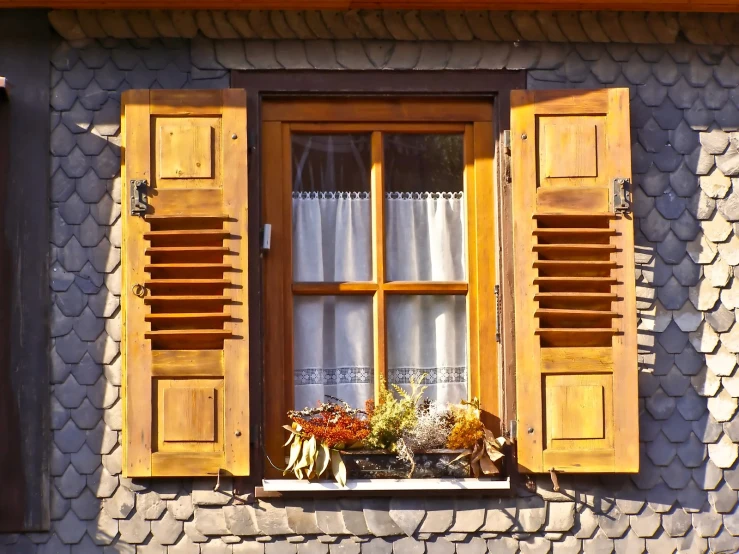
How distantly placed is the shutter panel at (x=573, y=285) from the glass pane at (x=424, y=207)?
14.4 inches

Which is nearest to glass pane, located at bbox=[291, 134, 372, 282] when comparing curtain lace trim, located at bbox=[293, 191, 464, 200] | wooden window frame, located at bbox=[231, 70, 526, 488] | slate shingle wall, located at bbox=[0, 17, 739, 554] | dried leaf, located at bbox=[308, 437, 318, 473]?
curtain lace trim, located at bbox=[293, 191, 464, 200]

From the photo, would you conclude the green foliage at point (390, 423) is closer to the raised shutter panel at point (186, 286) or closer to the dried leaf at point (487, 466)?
the dried leaf at point (487, 466)

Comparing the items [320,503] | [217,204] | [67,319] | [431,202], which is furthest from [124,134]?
[320,503]

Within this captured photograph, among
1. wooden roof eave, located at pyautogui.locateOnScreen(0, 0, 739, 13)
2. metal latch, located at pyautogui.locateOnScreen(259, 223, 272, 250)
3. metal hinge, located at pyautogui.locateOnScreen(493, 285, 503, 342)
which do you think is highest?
wooden roof eave, located at pyautogui.locateOnScreen(0, 0, 739, 13)

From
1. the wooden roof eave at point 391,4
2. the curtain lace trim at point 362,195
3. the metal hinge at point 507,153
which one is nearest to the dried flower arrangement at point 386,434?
the curtain lace trim at point 362,195

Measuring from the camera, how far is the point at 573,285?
17.2 feet

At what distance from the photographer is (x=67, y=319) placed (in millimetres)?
5258

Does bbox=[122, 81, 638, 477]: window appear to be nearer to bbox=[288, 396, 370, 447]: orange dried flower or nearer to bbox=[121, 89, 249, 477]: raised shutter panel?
bbox=[121, 89, 249, 477]: raised shutter panel

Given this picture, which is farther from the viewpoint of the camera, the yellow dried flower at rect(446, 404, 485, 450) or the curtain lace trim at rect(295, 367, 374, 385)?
the curtain lace trim at rect(295, 367, 374, 385)

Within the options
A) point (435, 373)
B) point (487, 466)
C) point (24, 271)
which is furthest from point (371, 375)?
point (24, 271)

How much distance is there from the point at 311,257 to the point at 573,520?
1.57 metres

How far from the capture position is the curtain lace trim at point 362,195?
5.50 metres

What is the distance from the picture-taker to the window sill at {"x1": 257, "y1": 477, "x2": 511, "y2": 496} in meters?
5.09

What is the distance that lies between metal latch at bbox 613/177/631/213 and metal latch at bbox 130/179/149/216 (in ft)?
6.36
